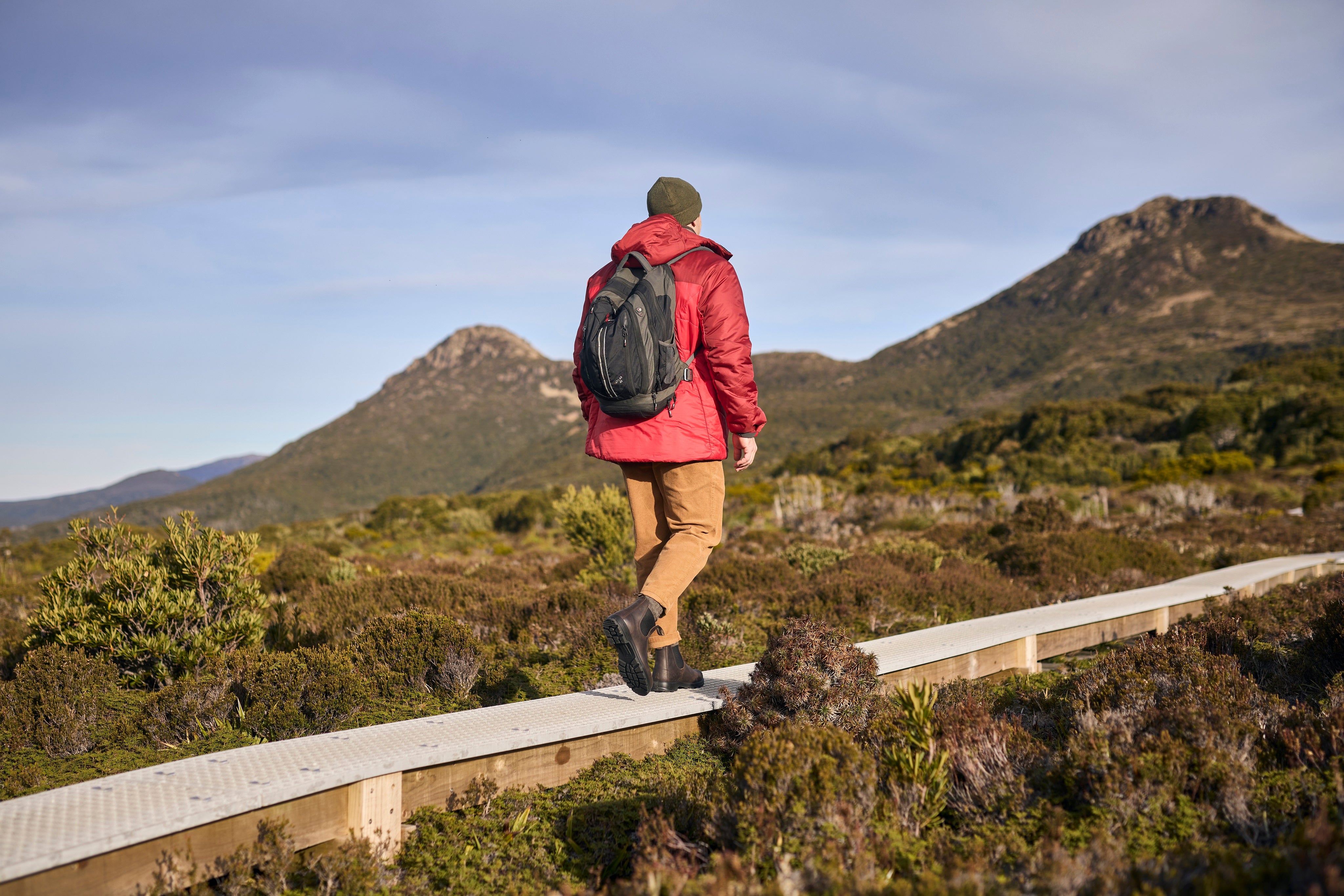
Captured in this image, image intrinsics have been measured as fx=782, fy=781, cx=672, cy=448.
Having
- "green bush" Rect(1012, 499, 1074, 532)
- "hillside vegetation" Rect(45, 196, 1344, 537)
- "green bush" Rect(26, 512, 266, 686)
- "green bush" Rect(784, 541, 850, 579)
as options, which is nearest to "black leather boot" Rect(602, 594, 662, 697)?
"green bush" Rect(26, 512, 266, 686)

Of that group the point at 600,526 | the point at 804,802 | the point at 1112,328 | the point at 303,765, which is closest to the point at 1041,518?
the point at 600,526

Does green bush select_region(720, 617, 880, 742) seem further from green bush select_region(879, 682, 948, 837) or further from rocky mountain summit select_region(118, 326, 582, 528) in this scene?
rocky mountain summit select_region(118, 326, 582, 528)

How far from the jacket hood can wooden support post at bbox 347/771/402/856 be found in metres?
1.98

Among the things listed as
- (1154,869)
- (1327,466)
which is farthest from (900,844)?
(1327,466)

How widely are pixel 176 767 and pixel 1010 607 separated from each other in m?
6.06

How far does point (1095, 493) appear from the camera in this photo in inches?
690

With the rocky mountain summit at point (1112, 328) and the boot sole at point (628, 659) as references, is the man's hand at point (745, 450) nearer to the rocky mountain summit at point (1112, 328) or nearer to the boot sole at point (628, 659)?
the boot sole at point (628, 659)

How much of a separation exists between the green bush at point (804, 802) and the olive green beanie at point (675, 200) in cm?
205

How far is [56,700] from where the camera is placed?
371 centimetres

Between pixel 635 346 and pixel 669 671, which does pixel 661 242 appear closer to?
pixel 635 346

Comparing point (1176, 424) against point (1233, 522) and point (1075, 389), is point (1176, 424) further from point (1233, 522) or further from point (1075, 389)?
point (1075, 389)

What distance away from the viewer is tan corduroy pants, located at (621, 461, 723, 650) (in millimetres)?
3057

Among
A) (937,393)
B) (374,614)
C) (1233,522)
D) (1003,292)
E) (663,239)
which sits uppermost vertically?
(1003,292)

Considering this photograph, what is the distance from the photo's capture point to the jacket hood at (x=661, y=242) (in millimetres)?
2984
